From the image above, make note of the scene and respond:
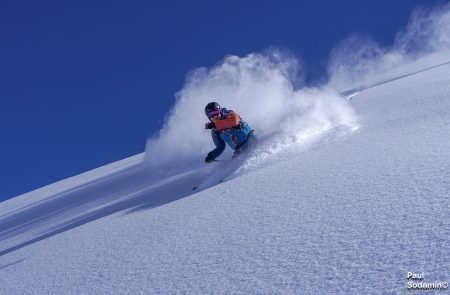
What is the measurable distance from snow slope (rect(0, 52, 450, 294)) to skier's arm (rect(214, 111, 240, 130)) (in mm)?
1766

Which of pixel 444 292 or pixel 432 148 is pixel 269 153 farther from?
pixel 444 292

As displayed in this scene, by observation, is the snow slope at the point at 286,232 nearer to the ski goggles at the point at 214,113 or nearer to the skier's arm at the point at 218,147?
the skier's arm at the point at 218,147

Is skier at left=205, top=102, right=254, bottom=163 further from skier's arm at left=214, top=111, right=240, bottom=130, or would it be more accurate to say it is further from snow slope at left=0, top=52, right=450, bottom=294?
snow slope at left=0, top=52, right=450, bottom=294

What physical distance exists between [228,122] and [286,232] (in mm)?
5973

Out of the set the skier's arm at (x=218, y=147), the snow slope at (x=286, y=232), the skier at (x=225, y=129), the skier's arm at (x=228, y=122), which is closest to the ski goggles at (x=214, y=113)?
the skier at (x=225, y=129)

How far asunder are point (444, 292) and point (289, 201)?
8.73ft

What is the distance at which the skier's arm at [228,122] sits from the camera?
964 cm

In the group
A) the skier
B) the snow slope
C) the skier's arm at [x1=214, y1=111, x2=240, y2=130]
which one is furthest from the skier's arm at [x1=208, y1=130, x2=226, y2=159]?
A: the snow slope

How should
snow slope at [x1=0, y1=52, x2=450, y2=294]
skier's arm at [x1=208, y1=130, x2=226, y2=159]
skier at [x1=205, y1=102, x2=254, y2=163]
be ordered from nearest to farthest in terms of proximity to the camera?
snow slope at [x1=0, y1=52, x2=450, y2=294], skier at [x1=205, y1=102, x2=254, y2=163], skier's arm at [x1=208, y1=130, x2=226, y2=159]

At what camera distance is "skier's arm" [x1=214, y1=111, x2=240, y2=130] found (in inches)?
380

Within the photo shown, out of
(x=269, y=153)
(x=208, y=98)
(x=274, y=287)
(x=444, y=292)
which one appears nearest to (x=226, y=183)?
(x=269, y=153)

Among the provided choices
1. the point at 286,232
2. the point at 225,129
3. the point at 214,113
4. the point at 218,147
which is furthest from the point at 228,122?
the point at 286,232

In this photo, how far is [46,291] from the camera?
420 cm

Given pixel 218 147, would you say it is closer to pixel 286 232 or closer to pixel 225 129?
pixel 225 129
